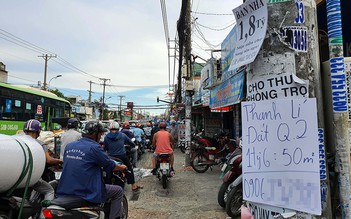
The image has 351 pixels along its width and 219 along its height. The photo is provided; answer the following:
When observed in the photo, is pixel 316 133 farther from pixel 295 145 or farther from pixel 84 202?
pixel 84 202

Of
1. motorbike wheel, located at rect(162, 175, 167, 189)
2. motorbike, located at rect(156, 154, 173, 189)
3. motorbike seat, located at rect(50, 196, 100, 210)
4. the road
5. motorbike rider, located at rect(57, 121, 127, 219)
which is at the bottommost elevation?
the road

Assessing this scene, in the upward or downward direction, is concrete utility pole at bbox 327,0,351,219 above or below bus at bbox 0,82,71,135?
below

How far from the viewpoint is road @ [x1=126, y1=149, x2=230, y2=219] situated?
568cm

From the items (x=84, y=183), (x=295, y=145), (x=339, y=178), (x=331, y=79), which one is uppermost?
(x=331, y=79)

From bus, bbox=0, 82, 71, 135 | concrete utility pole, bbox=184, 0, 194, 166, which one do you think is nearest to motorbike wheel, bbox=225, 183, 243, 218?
concrete utility pole, bbox=184, 0, 194, 166

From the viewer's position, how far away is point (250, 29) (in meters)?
2.40

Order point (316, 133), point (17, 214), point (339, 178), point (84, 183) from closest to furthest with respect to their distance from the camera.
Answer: point (316, 133) → point (339, 178) → point (17, 214) → point (84, 183)

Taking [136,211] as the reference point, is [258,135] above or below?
above

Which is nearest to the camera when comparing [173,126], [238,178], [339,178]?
[339,178]

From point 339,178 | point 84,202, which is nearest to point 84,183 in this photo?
point 84,202

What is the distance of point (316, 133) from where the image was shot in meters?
2.00

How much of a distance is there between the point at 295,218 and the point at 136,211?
4.42 metres

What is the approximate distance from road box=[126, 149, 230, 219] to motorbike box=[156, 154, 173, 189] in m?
0.27

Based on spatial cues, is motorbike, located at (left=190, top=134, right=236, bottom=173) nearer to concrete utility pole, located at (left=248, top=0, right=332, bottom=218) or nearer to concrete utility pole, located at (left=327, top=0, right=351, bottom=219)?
concrete utility pole, located at (left=327, top=0, right=351, bottom=219)
